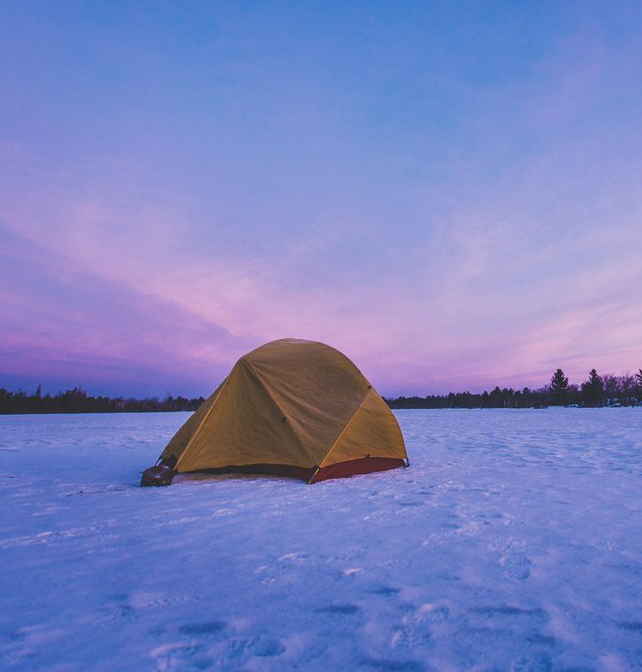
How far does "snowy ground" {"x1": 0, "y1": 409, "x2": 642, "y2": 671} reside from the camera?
6.29ft

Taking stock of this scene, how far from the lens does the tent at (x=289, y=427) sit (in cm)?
636

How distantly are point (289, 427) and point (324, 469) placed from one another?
83 cm

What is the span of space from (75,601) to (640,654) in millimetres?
2877

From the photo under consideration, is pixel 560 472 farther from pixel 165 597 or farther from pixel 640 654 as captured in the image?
pixel 165 597

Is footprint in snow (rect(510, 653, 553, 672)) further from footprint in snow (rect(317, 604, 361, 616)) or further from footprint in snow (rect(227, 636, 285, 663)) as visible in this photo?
footprint in snow (rect(227, 636, 285, 663))

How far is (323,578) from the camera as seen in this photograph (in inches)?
106

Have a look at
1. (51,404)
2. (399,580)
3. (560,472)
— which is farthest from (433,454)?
(51,404)

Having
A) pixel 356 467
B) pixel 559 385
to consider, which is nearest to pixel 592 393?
pixel 559 385

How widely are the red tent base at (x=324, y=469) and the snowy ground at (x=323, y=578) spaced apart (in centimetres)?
59

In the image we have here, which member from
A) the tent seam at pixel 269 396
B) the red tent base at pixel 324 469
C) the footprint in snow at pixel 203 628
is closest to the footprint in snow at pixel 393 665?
the footprint in snow at pixel 203 628

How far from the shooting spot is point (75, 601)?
94.1 inches

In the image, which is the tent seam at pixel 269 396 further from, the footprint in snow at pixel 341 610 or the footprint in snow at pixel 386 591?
the footprint in snow at pixel 341 610

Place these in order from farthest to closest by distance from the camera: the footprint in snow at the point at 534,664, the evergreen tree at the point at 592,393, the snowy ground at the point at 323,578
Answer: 1. the evergreen tree at the point at 592,393
2. the snowy ground at the point at 323,578
3. the footprint in snow at the point at 534,664

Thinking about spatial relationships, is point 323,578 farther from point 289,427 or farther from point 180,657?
point 289,427
